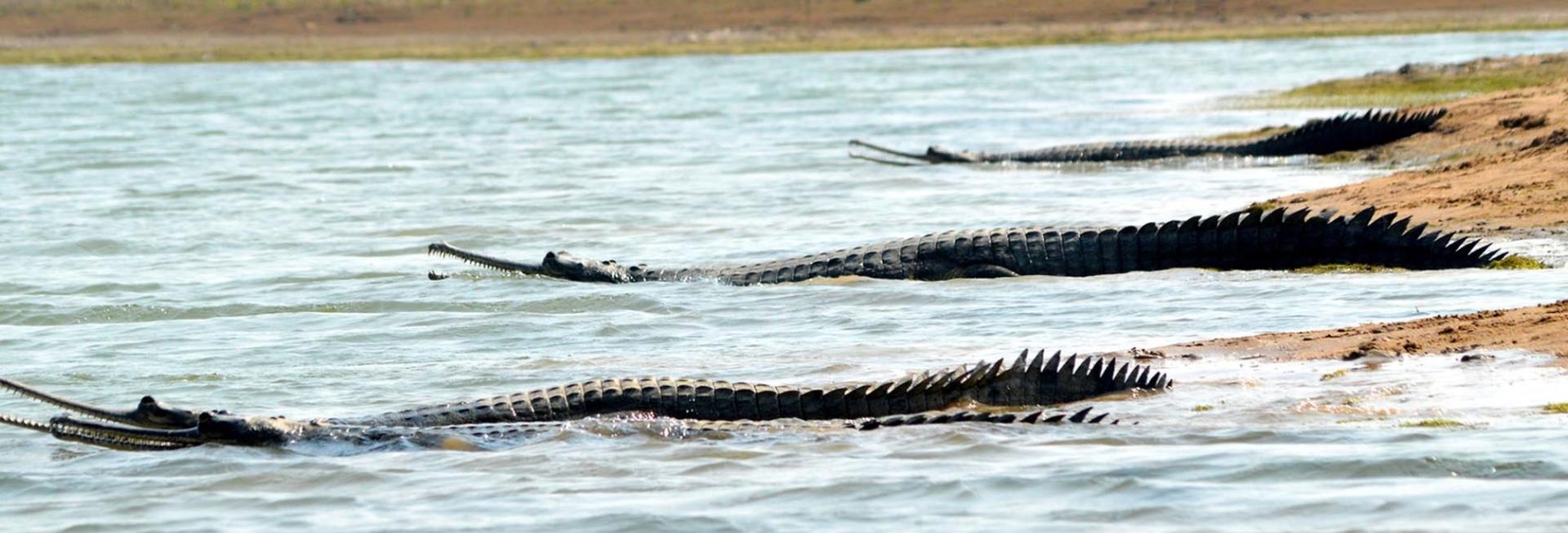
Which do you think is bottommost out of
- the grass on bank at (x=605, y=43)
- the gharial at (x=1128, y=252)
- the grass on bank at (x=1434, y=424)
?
the grass on bank at (x=1434, y=424)

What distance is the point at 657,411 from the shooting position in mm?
5922

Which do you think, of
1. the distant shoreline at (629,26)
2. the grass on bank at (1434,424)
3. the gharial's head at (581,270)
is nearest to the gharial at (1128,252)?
the gharial's head at (581,270)

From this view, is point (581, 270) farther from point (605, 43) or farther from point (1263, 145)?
point (605, 43)

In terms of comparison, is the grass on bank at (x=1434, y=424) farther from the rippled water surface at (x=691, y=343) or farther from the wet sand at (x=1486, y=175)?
the wet sand at (x=1486, y=175)

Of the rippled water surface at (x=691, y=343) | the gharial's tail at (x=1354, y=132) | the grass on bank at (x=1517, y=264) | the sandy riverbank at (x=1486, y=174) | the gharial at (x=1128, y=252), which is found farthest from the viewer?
the gharial's tail at (x=1354, y=132)

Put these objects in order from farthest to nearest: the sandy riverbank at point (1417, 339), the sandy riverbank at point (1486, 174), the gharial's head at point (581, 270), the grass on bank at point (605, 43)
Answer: the grass on bank at point (605, 43) < the sandy riverbank at point (1486, 174) < the gharial's head at point (581, 270) < the sandy riverbank at point (1417, 339)

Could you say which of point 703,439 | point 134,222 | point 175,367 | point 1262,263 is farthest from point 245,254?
point 703,439

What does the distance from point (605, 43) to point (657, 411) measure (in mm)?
41621

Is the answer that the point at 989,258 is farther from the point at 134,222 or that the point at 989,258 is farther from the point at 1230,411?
the point at 134,222

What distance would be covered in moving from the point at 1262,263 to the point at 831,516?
460 cm

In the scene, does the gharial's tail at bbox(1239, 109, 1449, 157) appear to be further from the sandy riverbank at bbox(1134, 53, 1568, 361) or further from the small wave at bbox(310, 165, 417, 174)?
the small wave at bbox(310, 165, 417, 174)

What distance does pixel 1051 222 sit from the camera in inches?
475

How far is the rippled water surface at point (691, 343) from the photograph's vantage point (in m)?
5.00

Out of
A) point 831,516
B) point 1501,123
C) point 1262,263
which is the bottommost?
point 831,516
